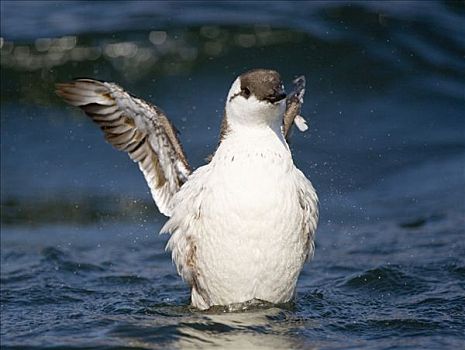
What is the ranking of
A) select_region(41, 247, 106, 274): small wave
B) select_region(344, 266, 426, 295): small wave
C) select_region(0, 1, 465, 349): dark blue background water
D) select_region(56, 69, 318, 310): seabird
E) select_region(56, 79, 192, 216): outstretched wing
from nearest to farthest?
select_region(56, 69, 318, 310): seabird, select_region(0, 1, 465, 349): dark blue background water, select_region(56, 79, 192, 216): outstretched wing, select_region(344, 266, 426, 295): small wave, select_region(41, 247, 106, 274): small wave

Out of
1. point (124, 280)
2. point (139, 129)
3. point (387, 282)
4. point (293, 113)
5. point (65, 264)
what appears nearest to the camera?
point (139, 129)

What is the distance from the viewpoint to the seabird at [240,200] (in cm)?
772

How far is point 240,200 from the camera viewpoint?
7734 millimetres

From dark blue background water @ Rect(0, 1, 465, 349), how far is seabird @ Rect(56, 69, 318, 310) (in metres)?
0.29

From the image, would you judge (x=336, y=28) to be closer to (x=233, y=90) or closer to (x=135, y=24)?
(x=135, y=24)

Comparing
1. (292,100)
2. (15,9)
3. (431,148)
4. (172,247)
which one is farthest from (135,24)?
(172,247)

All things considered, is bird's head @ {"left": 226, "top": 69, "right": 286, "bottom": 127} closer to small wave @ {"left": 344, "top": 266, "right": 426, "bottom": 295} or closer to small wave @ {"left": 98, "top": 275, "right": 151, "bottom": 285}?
small wave @ {"left": 344, "top": 266, "right": 426, "bottom": 295}

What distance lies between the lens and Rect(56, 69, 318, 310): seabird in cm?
772

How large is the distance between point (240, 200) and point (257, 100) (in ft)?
2.17

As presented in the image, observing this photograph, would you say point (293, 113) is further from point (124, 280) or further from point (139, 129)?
point (124, 280)

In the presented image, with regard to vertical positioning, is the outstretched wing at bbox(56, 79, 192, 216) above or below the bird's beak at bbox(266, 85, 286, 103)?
A: below

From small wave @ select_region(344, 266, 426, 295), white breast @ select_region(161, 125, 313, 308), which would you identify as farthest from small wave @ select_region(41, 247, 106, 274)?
white breast @ select_region(161, 125, 313, 308)

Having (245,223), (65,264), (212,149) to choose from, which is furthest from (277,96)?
(212,149)

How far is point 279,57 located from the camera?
47.4ft
